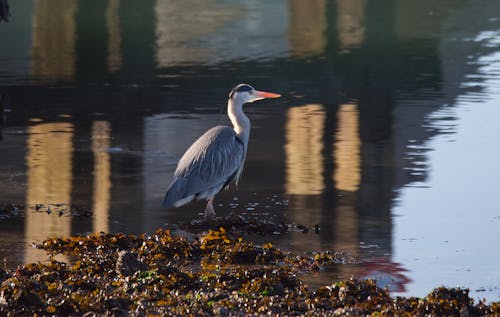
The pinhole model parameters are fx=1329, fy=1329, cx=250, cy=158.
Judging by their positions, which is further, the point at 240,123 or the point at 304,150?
the point at 304,150

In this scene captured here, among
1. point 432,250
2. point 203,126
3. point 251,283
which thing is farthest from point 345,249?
point 203,126

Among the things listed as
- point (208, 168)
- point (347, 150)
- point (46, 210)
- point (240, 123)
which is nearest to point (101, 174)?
point (46, 210)

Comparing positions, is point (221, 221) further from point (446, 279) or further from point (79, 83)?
point (79, 83)

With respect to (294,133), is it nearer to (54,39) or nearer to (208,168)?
(208,168)

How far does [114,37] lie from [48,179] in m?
21.0

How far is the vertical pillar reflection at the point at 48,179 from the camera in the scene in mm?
13539

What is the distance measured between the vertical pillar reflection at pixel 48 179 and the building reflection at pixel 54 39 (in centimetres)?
749

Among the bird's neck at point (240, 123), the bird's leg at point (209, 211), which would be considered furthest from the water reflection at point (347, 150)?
the bird's leg at point (209, 211)

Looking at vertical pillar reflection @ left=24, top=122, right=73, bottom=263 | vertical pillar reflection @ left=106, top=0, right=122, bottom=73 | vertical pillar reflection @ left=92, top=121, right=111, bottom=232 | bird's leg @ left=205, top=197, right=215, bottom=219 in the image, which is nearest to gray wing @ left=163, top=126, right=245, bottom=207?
bird's leg @ left=205, top=197, right=215, bottom=219

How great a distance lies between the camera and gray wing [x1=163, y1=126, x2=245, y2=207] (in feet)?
46.6

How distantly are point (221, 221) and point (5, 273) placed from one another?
3087 mm

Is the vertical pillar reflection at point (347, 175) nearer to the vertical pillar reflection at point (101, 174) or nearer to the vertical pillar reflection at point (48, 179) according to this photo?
the vertical pillar reflection at point (101, 174)

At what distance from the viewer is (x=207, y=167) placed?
14.5m

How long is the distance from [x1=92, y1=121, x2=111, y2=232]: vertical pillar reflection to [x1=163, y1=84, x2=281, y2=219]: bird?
774 millimetres
